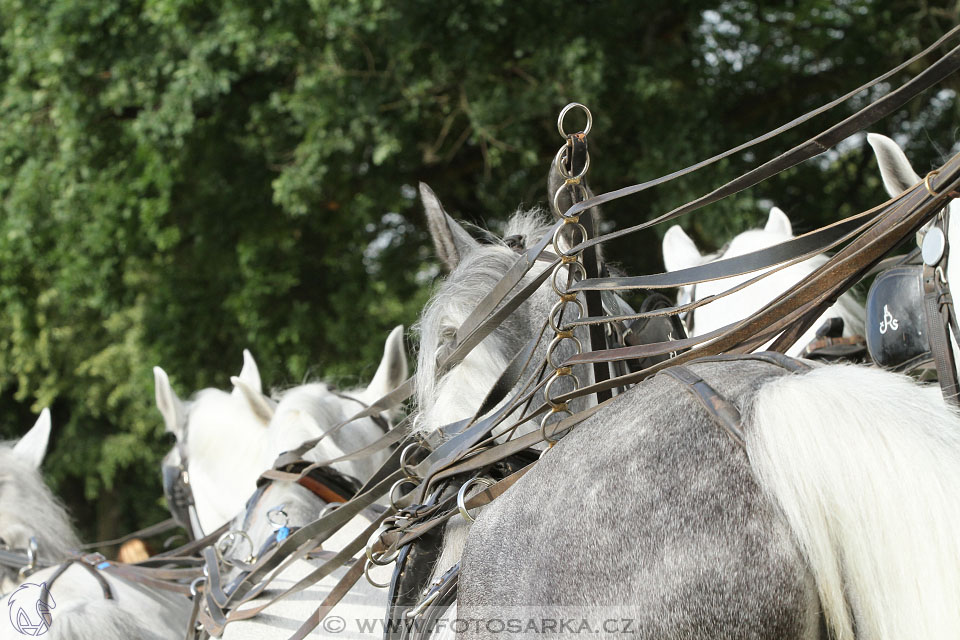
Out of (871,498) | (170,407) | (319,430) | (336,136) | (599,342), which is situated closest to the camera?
(871,498)

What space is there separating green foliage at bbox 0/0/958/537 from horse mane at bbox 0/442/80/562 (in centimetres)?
288

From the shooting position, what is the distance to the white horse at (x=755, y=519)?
3.17ft

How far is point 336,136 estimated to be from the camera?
19.2 ft

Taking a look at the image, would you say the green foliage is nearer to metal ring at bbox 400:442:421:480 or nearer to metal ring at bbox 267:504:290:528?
metal ring at bbox 267:504:290:528

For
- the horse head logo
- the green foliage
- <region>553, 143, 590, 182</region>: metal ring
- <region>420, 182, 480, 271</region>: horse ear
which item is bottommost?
the horse head logo

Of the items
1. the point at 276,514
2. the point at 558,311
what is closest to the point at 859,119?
the point at 558,311

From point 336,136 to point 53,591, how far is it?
3.84 metres

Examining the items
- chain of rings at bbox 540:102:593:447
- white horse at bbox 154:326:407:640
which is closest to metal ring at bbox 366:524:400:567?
white horse at bbox 154:326:407:640

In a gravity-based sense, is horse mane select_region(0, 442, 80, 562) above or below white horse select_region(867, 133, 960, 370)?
below

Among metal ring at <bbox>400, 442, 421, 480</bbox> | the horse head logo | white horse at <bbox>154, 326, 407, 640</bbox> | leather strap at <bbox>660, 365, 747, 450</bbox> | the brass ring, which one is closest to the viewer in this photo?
leather strap at <bbox>660, 365, 747, 450</bbox>

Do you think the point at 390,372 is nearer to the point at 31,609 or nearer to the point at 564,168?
the point at 31,609

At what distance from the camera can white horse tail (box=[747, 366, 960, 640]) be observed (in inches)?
37.1

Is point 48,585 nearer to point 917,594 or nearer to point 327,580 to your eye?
point 327,580

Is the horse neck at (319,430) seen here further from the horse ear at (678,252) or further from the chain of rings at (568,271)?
the horse ear at (678,252)
